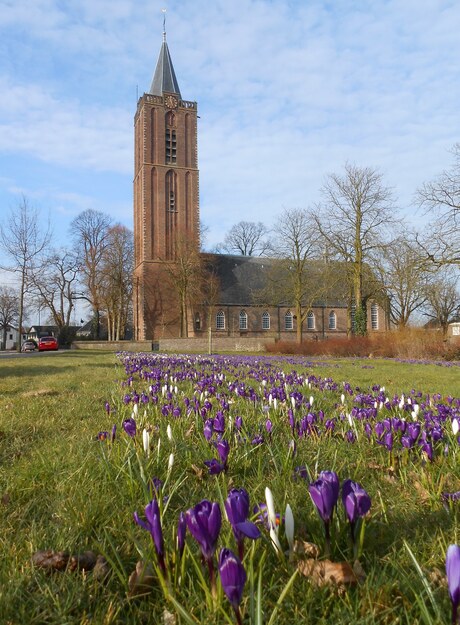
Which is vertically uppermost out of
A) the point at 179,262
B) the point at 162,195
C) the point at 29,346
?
the point at 162,195

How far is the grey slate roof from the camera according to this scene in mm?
60122

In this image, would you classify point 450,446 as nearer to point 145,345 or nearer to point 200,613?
point 200,613

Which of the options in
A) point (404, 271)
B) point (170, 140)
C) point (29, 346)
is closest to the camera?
point (404, 271)

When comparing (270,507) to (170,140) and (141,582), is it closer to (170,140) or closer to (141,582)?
(141,582)

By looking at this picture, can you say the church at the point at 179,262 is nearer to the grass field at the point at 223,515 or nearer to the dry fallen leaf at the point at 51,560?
the grass field at the point at 223,515

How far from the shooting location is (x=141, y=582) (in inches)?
59.9

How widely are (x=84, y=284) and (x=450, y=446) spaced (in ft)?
176

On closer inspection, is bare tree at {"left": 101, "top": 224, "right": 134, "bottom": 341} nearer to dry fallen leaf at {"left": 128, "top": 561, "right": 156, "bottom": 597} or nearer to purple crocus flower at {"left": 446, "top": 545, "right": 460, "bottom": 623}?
dry fallen leaf at {"left": 128, "top": 561, "right": 156, "bottom": 597}

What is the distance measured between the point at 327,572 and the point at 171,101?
65273mm

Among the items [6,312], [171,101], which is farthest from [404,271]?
[6,312]

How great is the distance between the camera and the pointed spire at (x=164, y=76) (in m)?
60.2

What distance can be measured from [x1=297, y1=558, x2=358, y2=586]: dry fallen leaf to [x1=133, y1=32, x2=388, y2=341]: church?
50.8 metres

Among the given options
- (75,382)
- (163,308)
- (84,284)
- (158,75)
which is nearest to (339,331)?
(163,308)

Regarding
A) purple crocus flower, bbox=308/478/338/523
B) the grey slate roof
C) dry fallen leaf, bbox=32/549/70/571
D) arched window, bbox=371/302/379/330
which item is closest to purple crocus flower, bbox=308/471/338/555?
purple crocus flower, bbox=308/478/338/523
